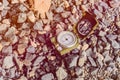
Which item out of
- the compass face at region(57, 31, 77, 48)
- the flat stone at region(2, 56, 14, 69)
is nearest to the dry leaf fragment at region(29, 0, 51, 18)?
the compass face at region(57, 31, 77, 48)

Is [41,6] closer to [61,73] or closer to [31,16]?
[31,16]

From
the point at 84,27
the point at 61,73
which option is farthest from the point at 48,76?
the point at 84,27

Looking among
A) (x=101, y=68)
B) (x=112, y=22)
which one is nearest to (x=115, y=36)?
(x=112, y=22)

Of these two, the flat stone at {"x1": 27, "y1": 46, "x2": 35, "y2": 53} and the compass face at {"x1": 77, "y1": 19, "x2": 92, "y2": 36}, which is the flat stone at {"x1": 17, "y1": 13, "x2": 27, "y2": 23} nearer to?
the flat stone at {"x1": 27, "y1": 46, "x2": 35, "y2": 53}

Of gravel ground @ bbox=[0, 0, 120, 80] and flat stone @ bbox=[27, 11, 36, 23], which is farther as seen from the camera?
flat stone @ bbox=[27, 11, 36, 23]

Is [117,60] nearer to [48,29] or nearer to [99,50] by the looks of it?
[99,50]
